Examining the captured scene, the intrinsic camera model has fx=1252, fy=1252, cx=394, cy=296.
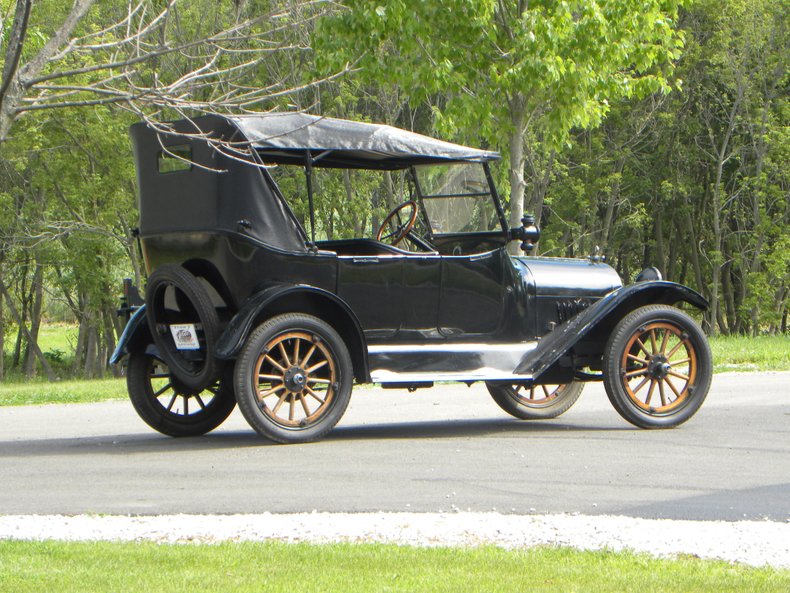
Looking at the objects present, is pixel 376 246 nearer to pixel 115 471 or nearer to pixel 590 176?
pixel 115 471

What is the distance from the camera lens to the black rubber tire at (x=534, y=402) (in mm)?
10875

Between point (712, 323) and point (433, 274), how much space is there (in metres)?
24.9

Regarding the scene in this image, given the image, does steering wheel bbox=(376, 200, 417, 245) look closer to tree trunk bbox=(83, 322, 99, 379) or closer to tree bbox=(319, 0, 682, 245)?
tree bbox=(319, 0, 682, 245)

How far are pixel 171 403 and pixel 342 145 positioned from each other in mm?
2544

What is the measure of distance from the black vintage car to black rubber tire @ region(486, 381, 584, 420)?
2 centimetres

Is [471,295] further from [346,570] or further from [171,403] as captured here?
[346,570]

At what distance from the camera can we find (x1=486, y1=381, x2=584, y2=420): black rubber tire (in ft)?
35.7

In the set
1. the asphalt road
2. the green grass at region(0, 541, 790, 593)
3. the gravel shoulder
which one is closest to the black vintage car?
the asphalt road

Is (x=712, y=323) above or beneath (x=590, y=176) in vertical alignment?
beneath

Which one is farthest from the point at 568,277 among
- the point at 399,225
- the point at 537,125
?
the point at 537,125

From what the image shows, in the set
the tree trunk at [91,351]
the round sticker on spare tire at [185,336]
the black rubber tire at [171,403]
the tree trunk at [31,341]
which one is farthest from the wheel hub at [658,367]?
the tree trunk at [91,351]

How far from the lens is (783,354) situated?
19266 millimetres

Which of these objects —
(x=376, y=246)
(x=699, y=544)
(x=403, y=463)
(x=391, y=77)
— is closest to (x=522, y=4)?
(x=391, y=77)

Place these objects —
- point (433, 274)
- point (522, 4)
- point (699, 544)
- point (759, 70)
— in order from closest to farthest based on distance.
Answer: point (699, 544) < point (433, 274) < point (522, 4) < point (759, 70)
